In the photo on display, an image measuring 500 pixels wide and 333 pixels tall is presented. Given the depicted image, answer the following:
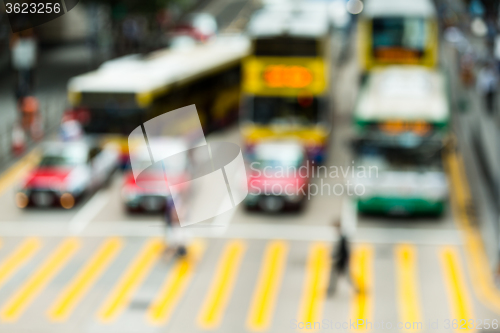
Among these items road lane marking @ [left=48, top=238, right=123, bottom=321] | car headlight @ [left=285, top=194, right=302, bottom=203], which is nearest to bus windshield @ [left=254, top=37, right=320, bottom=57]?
car headlight @ [left=285, top=194, right=302, bottom=203]

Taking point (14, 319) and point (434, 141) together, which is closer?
point (14, 319)

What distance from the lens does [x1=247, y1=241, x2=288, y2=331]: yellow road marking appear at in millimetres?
11414

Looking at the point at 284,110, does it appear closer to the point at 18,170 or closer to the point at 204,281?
the point at 18,170

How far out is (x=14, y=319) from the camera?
1142 centimetres

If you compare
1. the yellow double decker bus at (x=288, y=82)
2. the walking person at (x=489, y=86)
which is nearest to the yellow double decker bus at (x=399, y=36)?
the yellow double decker bus at (x=288, y=82)

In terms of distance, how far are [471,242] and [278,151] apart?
516cm

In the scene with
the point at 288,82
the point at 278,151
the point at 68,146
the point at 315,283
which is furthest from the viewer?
the point at 288,82

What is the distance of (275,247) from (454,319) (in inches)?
190

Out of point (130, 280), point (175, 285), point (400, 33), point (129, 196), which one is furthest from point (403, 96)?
point (130, 280)

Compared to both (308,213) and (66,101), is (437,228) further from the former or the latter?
(66,101)

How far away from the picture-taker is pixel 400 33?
71.0 feet

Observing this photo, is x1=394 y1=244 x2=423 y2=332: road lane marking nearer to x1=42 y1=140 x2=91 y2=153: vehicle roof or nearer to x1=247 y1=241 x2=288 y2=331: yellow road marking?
x1=247 y1=241 x2=288 y2=331: yellow road marking

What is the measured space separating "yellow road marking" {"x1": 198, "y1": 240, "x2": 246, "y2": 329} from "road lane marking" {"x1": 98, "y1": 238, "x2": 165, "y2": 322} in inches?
52.8

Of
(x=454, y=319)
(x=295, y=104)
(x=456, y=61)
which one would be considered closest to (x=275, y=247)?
(x=454, y=319)
